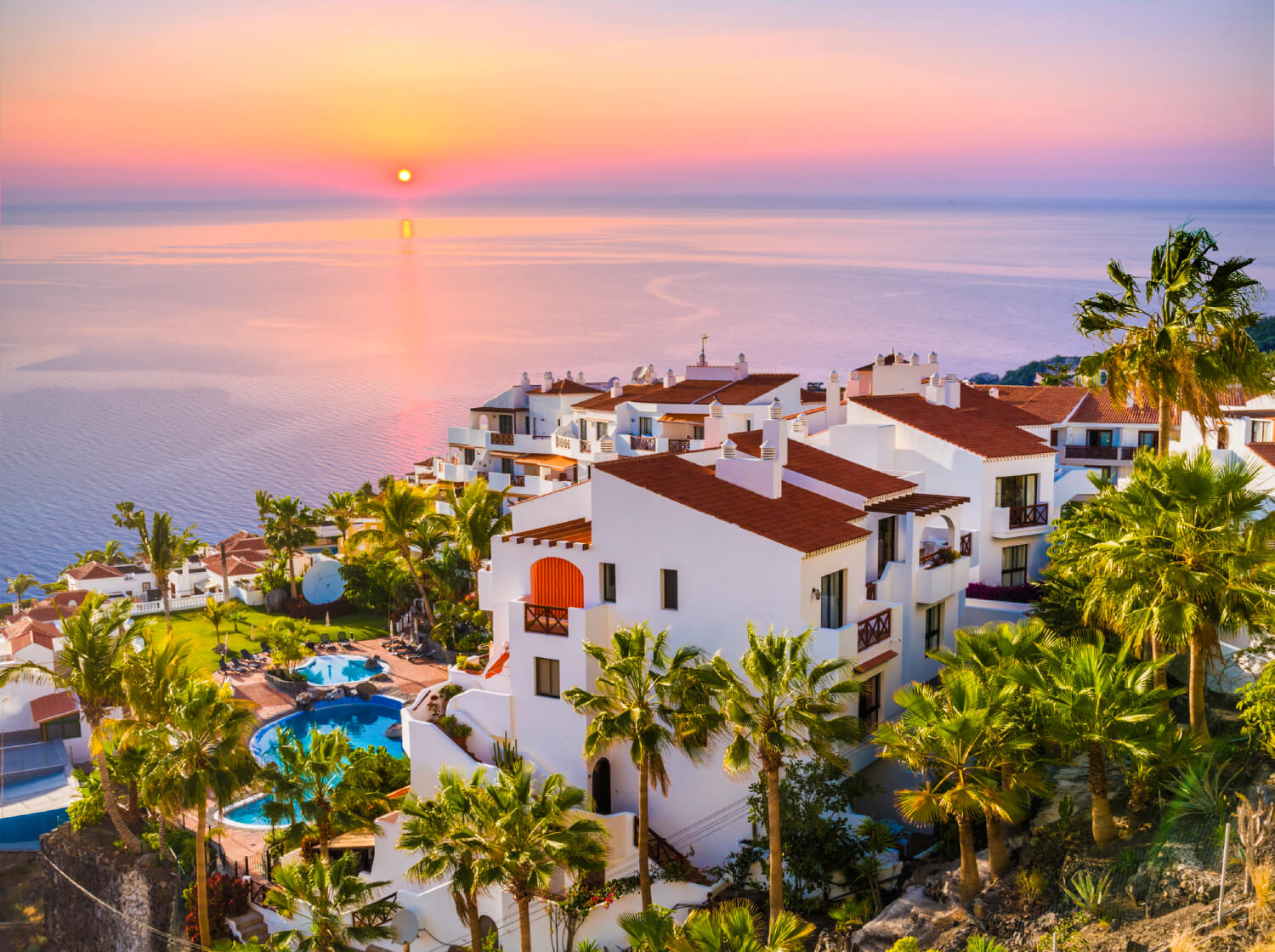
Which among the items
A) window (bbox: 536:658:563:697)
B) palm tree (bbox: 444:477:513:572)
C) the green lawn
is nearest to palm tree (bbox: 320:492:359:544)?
the green lawn

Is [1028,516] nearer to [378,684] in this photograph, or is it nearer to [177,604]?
[378,684]

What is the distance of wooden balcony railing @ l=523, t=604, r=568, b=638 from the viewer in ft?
99.0

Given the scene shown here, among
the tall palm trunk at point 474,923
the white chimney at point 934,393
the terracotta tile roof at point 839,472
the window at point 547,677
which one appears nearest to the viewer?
the tall palm trunk at point 474,923

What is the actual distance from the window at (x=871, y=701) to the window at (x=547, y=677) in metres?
7.75

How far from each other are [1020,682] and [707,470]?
477 inches

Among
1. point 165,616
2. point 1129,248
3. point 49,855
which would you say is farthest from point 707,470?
point 1129,248

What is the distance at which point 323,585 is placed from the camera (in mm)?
64188

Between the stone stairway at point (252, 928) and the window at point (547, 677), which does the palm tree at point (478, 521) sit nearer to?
the window at point (547, 677)

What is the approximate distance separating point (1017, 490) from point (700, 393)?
23.7 metres

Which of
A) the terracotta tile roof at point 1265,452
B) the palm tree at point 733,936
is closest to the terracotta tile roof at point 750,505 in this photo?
the palm tree at point 733,936

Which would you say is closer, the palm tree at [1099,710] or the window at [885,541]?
the palm tree at [1099,710]

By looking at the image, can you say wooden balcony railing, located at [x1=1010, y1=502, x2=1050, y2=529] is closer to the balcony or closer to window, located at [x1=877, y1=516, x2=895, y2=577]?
the balcony

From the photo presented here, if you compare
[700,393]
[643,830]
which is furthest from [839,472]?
[700,393]

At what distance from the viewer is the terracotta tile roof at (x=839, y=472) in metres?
33.1
